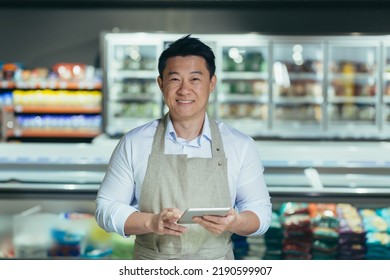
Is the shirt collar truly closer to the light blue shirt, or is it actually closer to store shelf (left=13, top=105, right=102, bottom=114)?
the light blue shirt

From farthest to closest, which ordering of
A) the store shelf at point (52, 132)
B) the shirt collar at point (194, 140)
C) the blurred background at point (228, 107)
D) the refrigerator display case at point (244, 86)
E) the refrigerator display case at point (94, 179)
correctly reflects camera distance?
1. the store shelf at point (52, 132)
2. the refrigerator display case at point (244, 86)
3. the blurred background at point (228, 107)
4. the refrigerator display case at point (94, 179)
5. the shirt collar at point (194, 140)

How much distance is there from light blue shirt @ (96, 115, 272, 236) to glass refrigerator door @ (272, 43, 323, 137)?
4.97m

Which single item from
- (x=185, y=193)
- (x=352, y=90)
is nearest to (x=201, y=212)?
(x=185, y=193)

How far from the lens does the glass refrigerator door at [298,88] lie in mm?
7375

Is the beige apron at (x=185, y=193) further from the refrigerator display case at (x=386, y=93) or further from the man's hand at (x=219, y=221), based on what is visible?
the refrigerator display case at (x=386, y=93)

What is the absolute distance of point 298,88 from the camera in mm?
7426

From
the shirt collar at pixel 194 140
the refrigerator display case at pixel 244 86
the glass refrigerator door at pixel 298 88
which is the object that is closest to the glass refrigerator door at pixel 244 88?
the refrigerator display case at pixel 244 86

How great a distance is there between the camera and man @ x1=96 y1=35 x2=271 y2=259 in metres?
2.36

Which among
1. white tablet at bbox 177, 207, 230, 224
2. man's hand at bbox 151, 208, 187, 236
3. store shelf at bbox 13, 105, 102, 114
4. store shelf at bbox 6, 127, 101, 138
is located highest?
store shelf at bbox 13, 105, 102, 114

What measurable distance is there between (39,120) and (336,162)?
5278mm

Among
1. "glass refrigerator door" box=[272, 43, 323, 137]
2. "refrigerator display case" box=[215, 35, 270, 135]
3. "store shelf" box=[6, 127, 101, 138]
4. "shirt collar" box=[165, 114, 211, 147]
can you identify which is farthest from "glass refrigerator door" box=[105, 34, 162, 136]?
"shirt collar" box=[165, 114, 211, 147]

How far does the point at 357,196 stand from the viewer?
141 inches

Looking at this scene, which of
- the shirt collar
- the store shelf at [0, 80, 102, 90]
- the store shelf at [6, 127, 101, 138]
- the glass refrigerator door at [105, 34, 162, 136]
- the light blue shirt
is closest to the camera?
the light blue shirt
